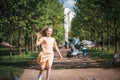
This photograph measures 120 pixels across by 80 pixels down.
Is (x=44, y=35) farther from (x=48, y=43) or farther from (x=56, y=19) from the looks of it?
(x=56, y=19)

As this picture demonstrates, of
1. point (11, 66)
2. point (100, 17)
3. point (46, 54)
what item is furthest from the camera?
point (100, 17)

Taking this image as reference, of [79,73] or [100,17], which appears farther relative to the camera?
[100,17]

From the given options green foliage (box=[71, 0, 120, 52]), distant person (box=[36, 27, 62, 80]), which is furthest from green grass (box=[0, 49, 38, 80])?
green foliage (box=[71, 0, 120, 52])

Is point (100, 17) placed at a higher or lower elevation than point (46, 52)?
higher

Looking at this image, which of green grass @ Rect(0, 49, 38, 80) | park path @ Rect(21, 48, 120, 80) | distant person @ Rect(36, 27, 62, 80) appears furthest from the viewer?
green grass @ Rect(0, 49, 38, 80)

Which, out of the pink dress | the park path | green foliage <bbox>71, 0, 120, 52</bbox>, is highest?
green foliage <bbox>71, 0, 120, 52</bbox>

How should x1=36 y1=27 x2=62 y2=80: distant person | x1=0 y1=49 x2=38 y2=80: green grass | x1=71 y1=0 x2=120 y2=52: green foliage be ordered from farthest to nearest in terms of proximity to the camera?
x1=71 y1=0 x2=120 y2=52: green foliage, x1=0 y1=49 x2=38 y2=80: green grass, x1=36 y1=27 x2=62 y2=80: distant person

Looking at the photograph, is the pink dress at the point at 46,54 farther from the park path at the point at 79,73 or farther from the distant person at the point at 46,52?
the park path at the point at 79,73

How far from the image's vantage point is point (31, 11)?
122 ft

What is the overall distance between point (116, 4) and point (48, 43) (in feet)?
56.6

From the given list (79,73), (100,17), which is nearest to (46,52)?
(79,73)

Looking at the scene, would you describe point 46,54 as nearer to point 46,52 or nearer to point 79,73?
point 46,52

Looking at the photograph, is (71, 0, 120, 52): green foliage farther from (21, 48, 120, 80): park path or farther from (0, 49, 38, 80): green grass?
(21, 48, 120, 80): park path

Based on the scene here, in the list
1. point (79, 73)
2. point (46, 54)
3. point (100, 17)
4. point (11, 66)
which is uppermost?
point (100, 17)
